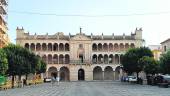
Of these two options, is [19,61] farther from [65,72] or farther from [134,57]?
[65,72]

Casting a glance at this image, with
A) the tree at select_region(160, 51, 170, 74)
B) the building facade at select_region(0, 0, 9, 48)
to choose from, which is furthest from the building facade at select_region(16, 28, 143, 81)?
the tree at select_region(160, 51, 170, 74)

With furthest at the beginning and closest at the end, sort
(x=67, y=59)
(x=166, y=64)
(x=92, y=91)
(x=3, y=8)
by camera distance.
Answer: (x=67, y=59) < (x=3, y=8) < (x=166, y=64) < (x=92, y=91)

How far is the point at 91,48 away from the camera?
13438 cm

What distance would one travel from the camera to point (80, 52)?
133750 mm

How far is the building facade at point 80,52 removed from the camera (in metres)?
133

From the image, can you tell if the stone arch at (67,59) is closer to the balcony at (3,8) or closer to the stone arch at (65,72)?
the stone arch at (65,72)

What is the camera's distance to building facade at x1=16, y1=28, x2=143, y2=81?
5226 inches

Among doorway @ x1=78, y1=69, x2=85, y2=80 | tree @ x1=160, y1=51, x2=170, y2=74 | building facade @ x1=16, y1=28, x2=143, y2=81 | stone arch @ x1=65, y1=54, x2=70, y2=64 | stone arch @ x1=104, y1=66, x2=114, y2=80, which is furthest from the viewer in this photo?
stone arch @ x1=104, y1=66, x2=114, y2=80

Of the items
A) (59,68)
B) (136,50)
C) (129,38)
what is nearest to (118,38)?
(129,38)

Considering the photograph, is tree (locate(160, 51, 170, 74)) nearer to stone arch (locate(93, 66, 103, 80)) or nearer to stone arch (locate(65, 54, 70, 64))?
stone arch (locate(93, 66, 103, 80))

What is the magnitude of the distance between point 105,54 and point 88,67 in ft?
23.5

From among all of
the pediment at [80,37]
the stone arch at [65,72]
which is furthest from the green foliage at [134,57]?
the stone arch at [65,72]

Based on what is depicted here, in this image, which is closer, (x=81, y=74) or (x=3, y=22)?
(x=3, y=22)

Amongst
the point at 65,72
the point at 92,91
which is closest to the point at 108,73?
the point at 65,72
